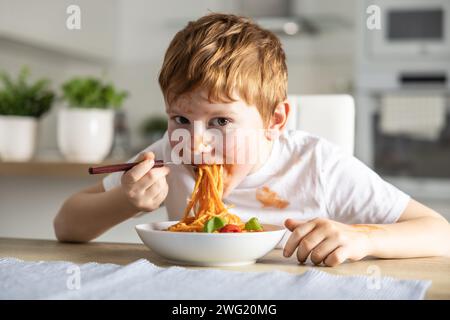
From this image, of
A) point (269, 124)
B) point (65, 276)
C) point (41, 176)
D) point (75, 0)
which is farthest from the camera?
point (75, 0)

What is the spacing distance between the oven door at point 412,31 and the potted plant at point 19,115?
1.86 m

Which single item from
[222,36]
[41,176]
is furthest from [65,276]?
[41,176]

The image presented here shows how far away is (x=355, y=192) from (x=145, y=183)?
1.46 ft

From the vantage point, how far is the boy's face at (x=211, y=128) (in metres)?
1.07

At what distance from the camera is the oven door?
3.24m

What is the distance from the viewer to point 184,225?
99 centimetres

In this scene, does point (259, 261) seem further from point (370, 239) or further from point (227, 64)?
point (227, 64)

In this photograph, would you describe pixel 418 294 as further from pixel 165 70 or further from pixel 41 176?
pixel 41 176

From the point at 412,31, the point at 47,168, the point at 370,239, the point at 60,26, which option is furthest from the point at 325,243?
the point at 60,26

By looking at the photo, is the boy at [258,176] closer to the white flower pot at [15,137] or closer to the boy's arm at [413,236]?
the boy's arm at [413,236]

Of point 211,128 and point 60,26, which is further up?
point 60,26

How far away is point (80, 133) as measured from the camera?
6.98 feet

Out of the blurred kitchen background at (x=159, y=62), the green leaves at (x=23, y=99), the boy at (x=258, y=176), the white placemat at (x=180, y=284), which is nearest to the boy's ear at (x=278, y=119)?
the boy at (x=258, y=176)
